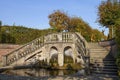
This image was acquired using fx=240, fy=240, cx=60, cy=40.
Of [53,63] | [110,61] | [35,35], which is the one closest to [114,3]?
[35,35]

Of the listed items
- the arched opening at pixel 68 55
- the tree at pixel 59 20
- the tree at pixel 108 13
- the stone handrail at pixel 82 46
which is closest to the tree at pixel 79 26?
the tree at pixel 59 20

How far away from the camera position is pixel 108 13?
29203 mm

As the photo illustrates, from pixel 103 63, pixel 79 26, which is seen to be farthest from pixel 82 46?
pixel 79 26

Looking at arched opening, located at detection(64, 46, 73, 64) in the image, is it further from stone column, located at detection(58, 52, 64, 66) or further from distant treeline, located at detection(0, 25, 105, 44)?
distant treeline, located at detection(0, 25, 105, 44)

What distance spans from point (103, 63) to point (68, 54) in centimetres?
647

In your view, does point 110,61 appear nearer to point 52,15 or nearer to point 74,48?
point 74,48

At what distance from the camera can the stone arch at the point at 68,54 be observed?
2192cm

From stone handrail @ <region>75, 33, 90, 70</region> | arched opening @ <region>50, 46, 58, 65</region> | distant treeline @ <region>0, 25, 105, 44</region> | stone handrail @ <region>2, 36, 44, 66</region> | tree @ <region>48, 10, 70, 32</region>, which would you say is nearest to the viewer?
stone handrail @ <region>75, 33, 90, 70</region>

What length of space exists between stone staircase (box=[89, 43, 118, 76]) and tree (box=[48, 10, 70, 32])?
2275 cm

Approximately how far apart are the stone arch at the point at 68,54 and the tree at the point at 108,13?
27.0ft

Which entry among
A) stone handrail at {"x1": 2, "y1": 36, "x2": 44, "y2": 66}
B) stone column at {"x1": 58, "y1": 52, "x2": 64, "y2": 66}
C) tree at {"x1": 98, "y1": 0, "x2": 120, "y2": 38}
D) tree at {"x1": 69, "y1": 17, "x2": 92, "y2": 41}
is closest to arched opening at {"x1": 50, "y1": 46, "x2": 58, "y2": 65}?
stone column at {"x1": 58, "y1": 52, "x2": 64, "y2": 66}

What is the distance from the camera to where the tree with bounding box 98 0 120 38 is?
28448mm

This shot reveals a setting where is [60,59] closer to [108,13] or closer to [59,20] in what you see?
[108,13]

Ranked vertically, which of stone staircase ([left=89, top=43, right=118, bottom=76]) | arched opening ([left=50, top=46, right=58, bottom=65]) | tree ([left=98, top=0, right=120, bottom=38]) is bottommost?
stone staircase ([left=89, top=43, right=118, bottom=76])
